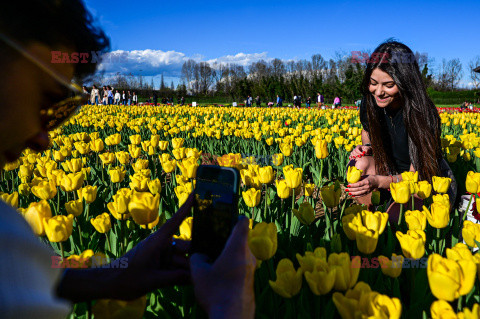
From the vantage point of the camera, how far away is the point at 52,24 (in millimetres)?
842

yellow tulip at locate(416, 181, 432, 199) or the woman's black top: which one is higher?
the woman's black top

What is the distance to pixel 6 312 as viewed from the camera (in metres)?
0.63

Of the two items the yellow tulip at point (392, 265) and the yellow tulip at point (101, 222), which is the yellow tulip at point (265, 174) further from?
the yellow tulip at point (392, 265)

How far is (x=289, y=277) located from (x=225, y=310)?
506 millimetres

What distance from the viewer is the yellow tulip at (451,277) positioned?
1133 mm

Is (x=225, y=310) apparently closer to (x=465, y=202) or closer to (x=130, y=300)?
(x=130, y=300)

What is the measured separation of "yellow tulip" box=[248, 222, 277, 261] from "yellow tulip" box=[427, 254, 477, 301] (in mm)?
533

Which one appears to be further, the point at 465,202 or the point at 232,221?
the point at 465,202

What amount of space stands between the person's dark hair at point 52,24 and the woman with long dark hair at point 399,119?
2.44 m

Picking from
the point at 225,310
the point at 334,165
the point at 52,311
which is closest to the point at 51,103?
the point at 52,311

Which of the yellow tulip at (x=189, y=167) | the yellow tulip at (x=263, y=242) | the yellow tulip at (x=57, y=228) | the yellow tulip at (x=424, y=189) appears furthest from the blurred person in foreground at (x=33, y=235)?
the yellow tulip at (x=424, y=189)

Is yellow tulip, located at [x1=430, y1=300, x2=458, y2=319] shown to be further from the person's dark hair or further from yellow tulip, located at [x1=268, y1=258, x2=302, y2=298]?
the person's dark hair

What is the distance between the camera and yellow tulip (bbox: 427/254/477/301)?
1.13m

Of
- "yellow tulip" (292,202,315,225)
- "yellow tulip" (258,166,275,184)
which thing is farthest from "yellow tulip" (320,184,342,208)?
"yellow tulip" (258,166,275,184)
